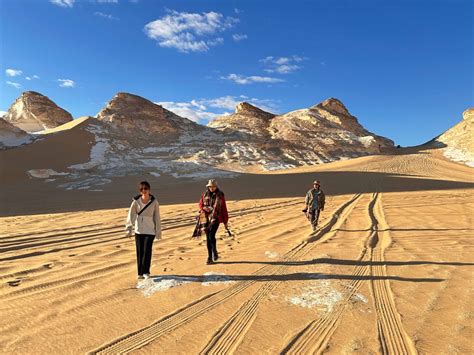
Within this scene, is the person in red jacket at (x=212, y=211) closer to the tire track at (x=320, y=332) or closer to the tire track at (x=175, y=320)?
the tire track at (x=175, y=320)

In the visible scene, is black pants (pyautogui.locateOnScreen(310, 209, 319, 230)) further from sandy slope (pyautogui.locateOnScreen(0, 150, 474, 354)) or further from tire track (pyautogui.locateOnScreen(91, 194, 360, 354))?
tire track (pyautogui.locateOnScreen(91, 194, 360, 354))

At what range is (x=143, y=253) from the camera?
5762mm

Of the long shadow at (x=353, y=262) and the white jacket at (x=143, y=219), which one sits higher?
the white jacket at (x=143, y=219)

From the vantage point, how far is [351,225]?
11.2 meters

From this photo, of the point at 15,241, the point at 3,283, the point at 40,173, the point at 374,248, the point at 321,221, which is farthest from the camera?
the point at 40,173

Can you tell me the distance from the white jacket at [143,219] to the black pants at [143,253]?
0.09 m

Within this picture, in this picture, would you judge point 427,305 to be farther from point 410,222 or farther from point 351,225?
point 410,222

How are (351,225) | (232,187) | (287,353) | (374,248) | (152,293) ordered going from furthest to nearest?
1. (232,187)
2. (351,225)
3. (374,248)
4. (152,293)
5. (287,353)

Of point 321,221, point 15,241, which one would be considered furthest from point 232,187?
point 15,241

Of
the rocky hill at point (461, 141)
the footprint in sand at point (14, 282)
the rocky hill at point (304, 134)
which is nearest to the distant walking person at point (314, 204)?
the footprint in sand at point (14, 282)

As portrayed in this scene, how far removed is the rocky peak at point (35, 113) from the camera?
62625 millimetres

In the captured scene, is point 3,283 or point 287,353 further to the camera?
point 3,283

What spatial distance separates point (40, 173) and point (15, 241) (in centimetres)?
2629

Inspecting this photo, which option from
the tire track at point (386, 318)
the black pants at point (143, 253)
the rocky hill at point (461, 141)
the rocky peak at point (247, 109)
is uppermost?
the rocky peak at point (247, 109)
